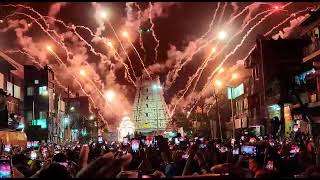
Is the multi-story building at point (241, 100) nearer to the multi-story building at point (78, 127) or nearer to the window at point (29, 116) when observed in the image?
the window at point (29, 116)

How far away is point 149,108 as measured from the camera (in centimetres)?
11138

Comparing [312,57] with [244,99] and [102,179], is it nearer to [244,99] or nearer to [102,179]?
[244,99]

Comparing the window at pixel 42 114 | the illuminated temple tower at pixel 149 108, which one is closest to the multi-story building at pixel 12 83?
the window at pixel 42 114

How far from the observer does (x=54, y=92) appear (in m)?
93.5

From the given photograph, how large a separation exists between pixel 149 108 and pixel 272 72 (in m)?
55.4

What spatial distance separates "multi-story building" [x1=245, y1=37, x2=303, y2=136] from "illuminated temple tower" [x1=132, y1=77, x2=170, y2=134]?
46617mm

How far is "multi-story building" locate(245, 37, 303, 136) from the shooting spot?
52.4 metres

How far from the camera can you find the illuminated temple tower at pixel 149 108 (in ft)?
357

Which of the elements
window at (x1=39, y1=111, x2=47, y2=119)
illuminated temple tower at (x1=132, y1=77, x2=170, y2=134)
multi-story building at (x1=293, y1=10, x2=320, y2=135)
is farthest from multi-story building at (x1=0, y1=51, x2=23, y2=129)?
multi-story building at (x1=293, y1=10, x2=320, y2=135)

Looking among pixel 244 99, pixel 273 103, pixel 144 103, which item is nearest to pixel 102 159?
pixel 273 103

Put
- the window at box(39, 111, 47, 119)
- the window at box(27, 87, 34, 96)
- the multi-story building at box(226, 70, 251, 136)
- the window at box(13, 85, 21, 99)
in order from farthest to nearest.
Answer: the window at box(39, 111, 47, 119) → the window at box(27, 87, 34, 96) → the window at box(13, 85, 21, 99) → the multi-story building at box(226, 70, 251, 136)

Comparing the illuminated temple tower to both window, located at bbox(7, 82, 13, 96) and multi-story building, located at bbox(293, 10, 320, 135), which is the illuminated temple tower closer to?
window, located at bbox(7, 82, 13, 96)

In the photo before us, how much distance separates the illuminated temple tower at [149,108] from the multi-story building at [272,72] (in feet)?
153

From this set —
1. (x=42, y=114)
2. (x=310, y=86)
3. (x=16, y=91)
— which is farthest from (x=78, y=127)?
(x=310, y=86)
